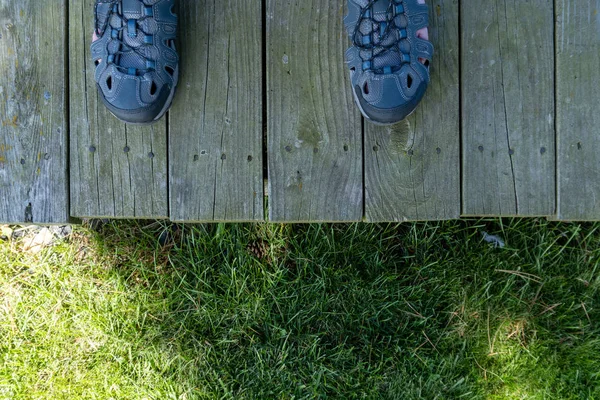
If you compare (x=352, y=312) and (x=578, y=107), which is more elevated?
(x=578, y=107)

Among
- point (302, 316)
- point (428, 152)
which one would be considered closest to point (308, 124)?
point (428, 152)

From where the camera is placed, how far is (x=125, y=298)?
2.61 metres

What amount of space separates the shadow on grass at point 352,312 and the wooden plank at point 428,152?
0.49 metres

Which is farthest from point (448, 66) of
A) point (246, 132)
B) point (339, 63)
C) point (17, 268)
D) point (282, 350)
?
point (17, 268)

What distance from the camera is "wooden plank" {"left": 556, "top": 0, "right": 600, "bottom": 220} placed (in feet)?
7.19

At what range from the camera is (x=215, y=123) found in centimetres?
216

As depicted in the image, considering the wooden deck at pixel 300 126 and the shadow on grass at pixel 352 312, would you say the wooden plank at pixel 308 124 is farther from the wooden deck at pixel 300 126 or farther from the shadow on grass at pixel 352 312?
the shadow on grass at pixel 352 312

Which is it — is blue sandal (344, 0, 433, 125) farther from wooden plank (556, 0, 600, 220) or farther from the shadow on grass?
the shadow on grass

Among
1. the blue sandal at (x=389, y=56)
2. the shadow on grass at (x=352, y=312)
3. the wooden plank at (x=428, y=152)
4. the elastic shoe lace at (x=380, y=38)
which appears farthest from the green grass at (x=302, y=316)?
the elastic shoe lace at (x=380, y=38)

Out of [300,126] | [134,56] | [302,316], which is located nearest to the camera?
Answer: [134,56]

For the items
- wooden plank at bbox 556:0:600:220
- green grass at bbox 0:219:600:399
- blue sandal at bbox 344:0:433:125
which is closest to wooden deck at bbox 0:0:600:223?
wooden plank at bbox 556:0:600:220

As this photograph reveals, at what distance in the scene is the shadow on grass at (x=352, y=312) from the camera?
2.54 meters

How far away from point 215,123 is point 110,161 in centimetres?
47

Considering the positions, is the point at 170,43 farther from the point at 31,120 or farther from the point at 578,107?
the point at 578,107
